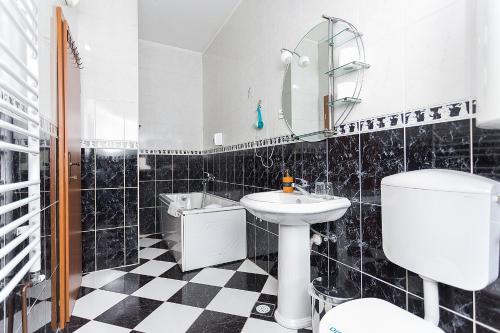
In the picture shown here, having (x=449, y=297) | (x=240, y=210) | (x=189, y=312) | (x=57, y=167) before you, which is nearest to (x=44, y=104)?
(x=57, y=167)

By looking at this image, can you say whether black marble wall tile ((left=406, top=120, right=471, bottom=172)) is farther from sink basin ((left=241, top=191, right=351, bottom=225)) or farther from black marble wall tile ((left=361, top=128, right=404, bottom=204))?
sink basin ((left=241, top=191, right=351, bottom=225))

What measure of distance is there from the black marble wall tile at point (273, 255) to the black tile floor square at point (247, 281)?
8 cm

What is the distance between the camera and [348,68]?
1.47 meters

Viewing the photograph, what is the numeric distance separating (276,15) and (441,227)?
205 cm

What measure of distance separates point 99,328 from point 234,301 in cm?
84

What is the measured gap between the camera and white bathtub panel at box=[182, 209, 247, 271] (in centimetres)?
226

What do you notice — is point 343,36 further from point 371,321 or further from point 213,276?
point 213,276

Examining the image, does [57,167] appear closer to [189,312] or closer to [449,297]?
[189,312]

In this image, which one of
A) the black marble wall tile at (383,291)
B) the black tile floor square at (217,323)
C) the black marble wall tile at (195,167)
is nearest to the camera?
the black marble wall tile at (383,291)

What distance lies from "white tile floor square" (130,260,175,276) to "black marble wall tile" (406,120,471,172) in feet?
7.02

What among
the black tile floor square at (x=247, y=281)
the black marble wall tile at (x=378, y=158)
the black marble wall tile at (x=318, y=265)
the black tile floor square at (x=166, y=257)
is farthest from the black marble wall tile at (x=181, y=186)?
the black marble wall tile at (x=378, y=158)

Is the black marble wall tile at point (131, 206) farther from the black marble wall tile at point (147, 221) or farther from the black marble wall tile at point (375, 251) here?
the black marble wall tile at point (375, 251)

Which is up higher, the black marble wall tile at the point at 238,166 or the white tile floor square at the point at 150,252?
the black marble wall tile at the point at 238,166

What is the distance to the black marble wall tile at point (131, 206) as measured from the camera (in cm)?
245
